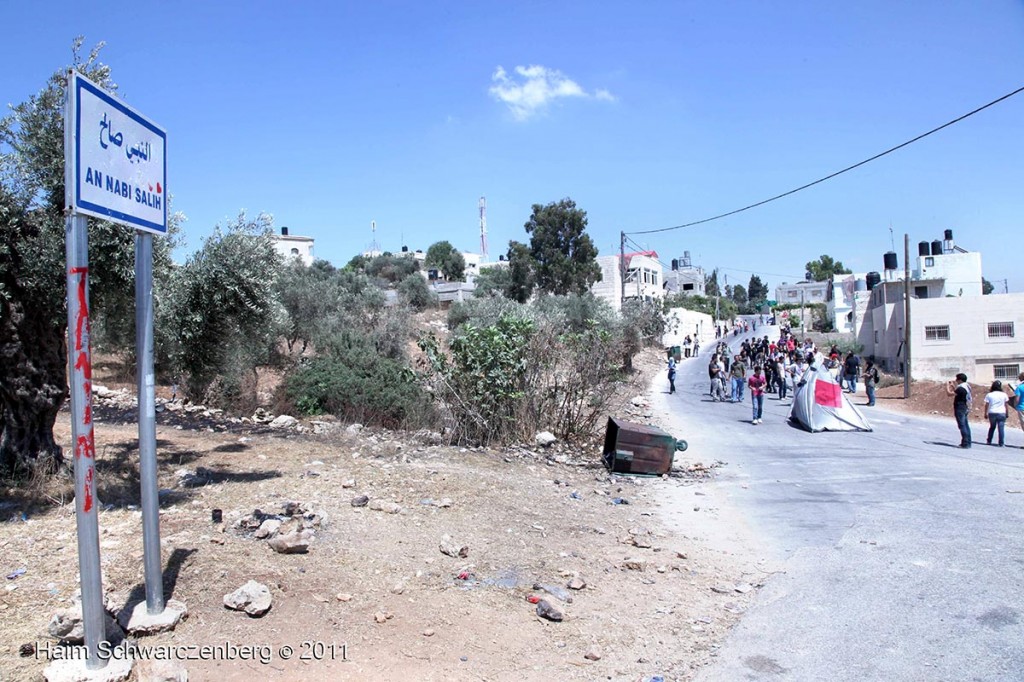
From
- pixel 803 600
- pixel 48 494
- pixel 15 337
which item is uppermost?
pixel 15 337

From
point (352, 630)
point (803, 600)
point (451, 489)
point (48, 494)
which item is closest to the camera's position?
point (352, 630)

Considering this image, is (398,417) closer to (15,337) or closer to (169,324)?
(169,324)

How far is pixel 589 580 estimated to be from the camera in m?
5.50

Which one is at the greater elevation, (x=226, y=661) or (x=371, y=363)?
(x=371, y=363)

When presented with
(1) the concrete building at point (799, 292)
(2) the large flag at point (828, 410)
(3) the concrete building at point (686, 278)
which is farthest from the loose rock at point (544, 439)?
(1) the concrete building at point (799, 292)

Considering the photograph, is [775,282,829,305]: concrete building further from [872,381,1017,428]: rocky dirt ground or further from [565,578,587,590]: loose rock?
[565,578,587,590]: loose rock

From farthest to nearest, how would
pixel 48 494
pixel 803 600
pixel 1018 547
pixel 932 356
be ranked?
pixel 932 356 → pixel 1018 547 → pixel 48 494 → pixel 803 600

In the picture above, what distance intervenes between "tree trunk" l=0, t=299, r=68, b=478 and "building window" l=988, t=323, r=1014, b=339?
4315 centimetres

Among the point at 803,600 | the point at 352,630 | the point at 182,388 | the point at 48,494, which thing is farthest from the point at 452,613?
the point at 182,388

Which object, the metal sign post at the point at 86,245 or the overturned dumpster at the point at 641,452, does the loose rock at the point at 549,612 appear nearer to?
the metal sign post at the point at 86,245

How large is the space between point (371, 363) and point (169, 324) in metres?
5.90

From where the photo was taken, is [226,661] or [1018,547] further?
[1018,547]

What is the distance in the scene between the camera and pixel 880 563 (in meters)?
6.11

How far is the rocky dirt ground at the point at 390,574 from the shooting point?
157 inches
